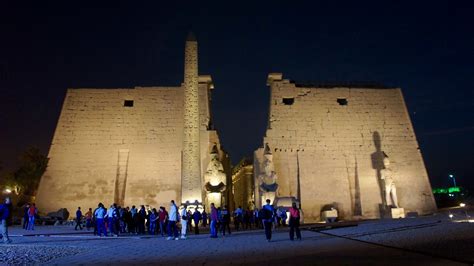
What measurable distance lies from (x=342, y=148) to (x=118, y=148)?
11.2 meters

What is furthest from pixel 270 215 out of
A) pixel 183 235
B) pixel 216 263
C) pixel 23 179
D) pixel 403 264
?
pixel 23 179

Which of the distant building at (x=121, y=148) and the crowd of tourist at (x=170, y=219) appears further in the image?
the distant building at (x=121, y=148)

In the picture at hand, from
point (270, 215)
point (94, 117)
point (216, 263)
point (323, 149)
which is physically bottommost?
point (216, 263)

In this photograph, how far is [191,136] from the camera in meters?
16.0

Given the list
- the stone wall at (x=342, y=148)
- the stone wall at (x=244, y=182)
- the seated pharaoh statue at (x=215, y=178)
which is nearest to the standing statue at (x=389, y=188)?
the stone wall at (x=342, y=148)

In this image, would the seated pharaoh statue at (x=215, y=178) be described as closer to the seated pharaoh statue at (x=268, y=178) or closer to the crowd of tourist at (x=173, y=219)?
the seated pharaoh statue at (x=268, y=178)

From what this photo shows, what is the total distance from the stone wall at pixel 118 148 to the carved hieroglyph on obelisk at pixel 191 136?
401 centimetres

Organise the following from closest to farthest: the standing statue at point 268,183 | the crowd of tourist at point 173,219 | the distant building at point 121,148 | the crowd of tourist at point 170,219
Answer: the crowd of tourist at point 170,219 → the crowd of tourist at point 173,219 → the standing statue at point 268,183 → the distant building at point 121,148

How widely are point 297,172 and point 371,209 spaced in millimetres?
3915

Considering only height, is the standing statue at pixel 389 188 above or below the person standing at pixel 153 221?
above

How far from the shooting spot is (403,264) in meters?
4.29

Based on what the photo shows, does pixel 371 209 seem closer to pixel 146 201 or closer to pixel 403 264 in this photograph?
pixel 146 201

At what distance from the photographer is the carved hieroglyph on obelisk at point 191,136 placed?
1556 cm

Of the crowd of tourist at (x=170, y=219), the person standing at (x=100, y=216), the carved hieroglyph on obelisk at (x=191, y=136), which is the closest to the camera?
the crowd of tourist at (x=170, y=219)
